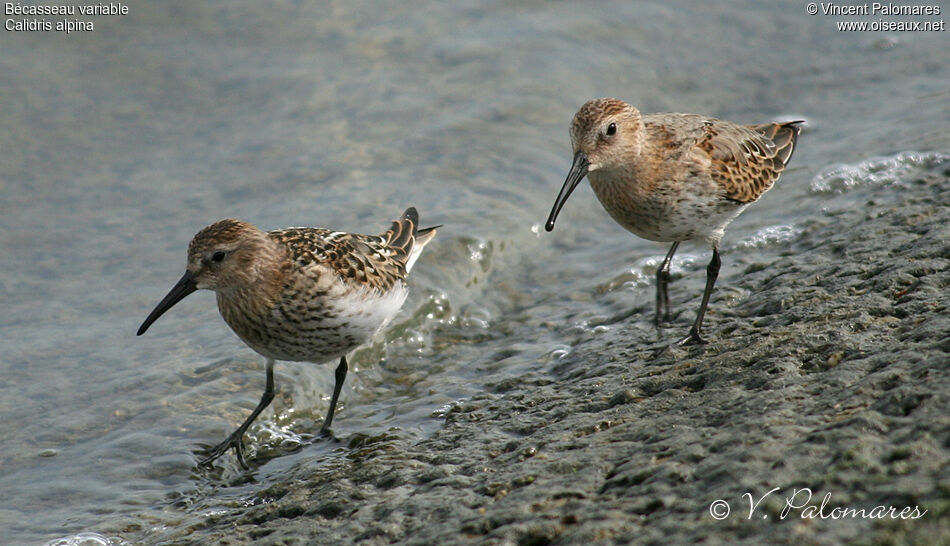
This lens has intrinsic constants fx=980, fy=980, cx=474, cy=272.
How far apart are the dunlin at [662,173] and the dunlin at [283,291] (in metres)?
1.30

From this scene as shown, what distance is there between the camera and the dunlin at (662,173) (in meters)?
6.26

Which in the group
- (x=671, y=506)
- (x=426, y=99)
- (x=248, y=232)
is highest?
(x=426, y=99)

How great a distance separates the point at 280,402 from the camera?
6957mm

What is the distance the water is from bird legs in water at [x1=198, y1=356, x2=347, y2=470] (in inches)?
3.5

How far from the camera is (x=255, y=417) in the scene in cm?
634

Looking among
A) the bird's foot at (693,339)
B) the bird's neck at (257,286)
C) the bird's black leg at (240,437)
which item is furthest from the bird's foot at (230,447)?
the bird's foot at (693,339)

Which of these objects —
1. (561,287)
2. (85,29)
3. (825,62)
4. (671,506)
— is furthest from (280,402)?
(825,62)

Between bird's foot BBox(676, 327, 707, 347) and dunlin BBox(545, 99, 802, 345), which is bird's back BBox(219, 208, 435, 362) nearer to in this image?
dunlin BBox(545, 99, 802, 345)

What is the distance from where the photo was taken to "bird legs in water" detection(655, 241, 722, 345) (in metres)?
6.12

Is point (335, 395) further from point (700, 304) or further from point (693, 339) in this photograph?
point (700, 304)

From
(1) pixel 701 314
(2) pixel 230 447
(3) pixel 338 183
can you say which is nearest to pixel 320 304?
(2) pixel 230 447

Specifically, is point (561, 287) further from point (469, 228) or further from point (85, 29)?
point (85, 29)

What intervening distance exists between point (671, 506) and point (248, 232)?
11.0 ft

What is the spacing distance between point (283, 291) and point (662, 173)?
250 cm
